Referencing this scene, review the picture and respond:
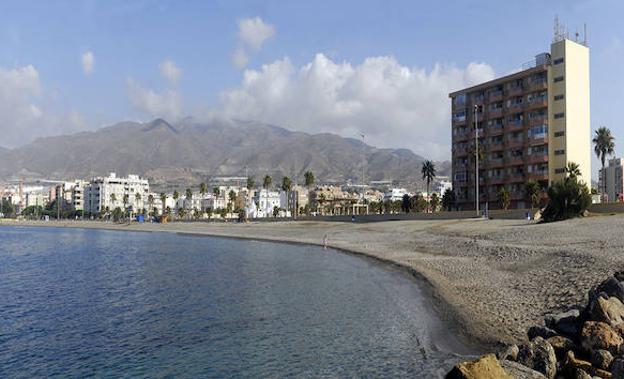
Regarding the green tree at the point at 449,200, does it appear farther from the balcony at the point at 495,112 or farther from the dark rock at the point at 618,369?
the dark rock at the point at 618,369

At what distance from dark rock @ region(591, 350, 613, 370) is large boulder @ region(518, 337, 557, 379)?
2.99 ft

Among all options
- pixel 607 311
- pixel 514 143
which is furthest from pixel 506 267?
pixel 514 143

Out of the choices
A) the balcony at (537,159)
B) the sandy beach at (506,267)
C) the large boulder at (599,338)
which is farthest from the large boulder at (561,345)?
the balcony at (537,159)

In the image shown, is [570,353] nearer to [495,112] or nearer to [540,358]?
[540,358]

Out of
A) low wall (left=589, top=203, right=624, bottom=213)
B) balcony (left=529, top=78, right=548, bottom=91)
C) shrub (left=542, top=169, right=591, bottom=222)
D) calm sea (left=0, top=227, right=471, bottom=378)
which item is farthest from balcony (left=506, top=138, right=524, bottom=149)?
calm sea (left=0, top=227, right=471, bottom=378)

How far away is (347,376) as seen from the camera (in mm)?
15234

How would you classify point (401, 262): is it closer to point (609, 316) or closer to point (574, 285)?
point (574, 285)

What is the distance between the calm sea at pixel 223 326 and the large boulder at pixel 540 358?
2.99 m

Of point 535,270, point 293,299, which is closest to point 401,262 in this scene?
point 535,270

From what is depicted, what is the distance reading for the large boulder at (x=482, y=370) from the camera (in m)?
10.8

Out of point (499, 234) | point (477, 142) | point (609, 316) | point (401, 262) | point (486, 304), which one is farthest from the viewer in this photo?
point (477, 142)

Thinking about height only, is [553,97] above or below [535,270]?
above

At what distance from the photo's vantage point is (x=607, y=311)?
586 inches

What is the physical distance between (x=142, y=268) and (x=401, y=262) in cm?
2278
